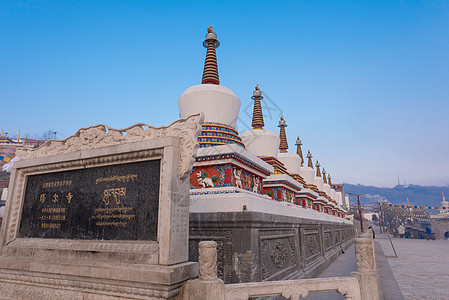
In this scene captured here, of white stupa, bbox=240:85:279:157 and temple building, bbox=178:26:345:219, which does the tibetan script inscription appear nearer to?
temple building, bbox=178:26:345:219

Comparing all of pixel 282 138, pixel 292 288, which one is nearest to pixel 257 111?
pixel 282 138

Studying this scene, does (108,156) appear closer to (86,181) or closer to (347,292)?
(86,181)

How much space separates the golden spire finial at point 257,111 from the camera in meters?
11.3

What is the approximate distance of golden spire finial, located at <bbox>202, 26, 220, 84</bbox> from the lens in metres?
8.33

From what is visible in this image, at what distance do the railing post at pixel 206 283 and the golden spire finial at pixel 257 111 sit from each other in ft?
27.6

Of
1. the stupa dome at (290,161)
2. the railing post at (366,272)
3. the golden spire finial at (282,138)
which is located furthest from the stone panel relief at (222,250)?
the golden spire finial at (282,138)

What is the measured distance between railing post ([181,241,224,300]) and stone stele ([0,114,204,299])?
0.52 ft

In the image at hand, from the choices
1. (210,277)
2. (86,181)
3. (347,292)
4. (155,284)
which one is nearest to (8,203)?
(86,181)

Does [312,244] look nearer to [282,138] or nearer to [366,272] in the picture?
[366,272]

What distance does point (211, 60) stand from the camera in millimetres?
8711

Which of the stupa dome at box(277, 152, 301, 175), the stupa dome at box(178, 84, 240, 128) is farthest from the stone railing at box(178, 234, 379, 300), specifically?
the stupa dome at box(277, 152, 301, 175)

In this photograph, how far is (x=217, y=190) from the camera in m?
5.77

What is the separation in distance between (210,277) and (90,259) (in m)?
1.82

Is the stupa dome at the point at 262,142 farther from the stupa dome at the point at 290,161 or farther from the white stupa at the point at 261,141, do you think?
the stupa dome at the point at 290,161
